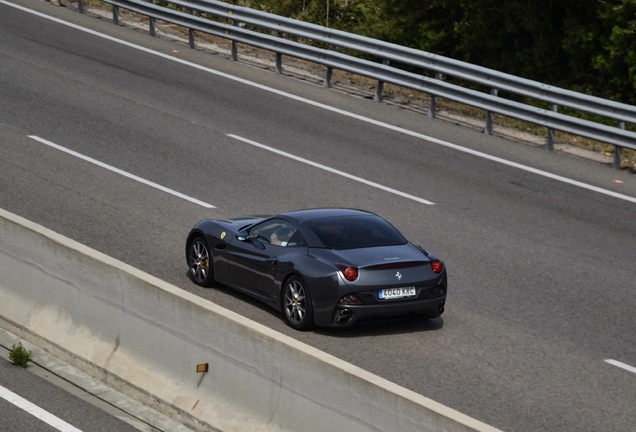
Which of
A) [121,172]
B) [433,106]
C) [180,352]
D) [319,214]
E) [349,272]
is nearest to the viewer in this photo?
[180,352]

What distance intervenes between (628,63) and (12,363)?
15949 millimetres

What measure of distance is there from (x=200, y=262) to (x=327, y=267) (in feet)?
7.67

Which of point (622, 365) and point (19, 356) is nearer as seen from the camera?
point (19, 356)

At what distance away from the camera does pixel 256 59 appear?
24.8 metres

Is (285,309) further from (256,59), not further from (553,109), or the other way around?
(256,59)

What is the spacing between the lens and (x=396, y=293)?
11750mm

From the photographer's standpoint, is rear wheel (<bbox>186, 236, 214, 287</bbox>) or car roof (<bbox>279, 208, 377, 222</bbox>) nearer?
car roof (<bbox>279, 208, 377, 222</bbox>)

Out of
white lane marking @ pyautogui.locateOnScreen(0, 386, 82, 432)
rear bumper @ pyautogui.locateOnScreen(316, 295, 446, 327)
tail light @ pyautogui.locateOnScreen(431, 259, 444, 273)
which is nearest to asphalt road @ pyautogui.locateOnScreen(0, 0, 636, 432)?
rear bumper @ pyautogui.locateOnScreen(316, 295, 446, 327)

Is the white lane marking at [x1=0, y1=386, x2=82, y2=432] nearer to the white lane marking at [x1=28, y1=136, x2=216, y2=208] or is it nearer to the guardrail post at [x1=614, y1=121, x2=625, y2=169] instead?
the white lane marking at [x1=28, y1=136, x2=216, y2=208]

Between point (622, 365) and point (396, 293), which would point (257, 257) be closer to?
point (396, 293)

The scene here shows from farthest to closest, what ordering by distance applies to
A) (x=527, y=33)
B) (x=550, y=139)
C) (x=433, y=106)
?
(x=527, y=33), (x=433, y=106), (x=550, y=139)

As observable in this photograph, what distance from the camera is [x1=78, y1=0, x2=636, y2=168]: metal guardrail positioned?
749 inches

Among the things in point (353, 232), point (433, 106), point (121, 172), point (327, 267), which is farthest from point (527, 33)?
point (327, 267)

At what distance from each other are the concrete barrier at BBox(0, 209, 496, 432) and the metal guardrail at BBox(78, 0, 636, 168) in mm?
10371
